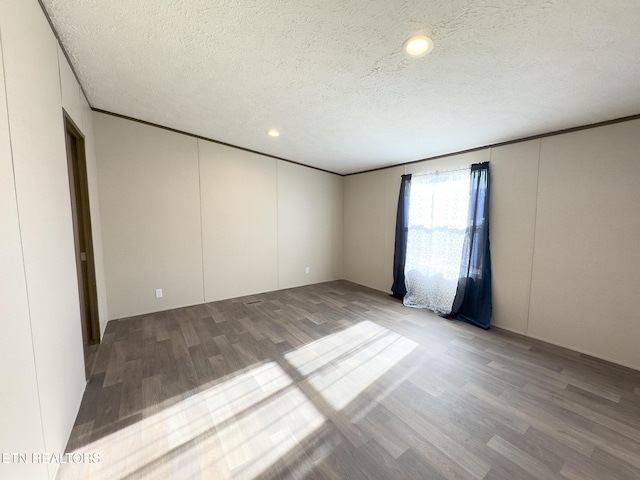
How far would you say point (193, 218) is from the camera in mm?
3600

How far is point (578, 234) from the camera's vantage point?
2525 mm

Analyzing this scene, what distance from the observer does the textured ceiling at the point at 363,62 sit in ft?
4.38

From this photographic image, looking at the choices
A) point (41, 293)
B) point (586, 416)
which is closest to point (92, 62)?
point (41, 293)

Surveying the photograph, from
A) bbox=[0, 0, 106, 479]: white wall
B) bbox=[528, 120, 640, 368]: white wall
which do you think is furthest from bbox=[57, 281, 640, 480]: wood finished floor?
bbox=[0, 0, 106, 479]: white wall

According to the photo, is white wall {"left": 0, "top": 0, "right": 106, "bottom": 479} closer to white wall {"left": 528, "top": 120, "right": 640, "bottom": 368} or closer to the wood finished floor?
the wood finished floor

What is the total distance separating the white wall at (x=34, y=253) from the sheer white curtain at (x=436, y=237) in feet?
12.8

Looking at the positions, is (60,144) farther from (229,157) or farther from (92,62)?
(229,157)

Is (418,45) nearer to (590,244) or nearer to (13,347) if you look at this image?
(13,347)

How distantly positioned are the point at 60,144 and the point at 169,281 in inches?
87.8

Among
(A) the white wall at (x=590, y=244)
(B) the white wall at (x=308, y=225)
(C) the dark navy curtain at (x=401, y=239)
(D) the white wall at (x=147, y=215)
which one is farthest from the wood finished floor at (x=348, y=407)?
(B) the white wall at (x=308, y=225)

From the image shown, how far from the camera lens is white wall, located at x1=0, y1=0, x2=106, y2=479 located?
3.02ft

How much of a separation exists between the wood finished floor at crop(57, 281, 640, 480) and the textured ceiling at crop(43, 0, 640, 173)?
94.7 inches

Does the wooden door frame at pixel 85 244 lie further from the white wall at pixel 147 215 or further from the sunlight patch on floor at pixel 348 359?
the sunlight patch on floor at pixel 348 359

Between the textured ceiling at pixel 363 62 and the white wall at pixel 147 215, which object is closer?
the textured ceiling at pixel 363 62
